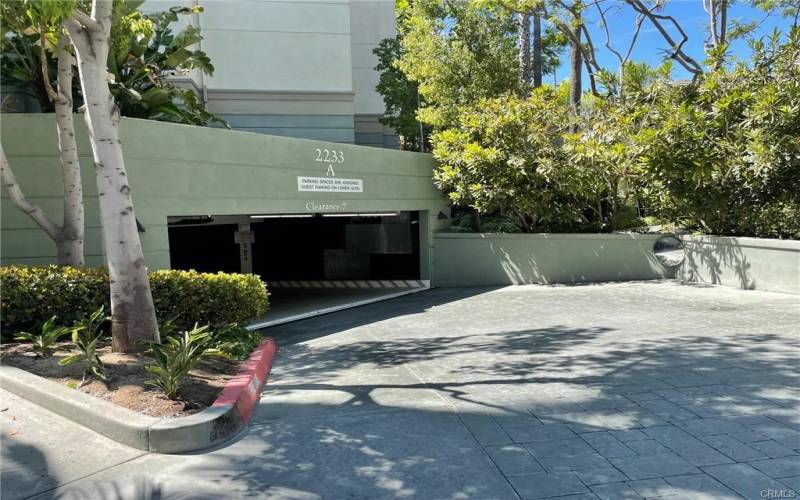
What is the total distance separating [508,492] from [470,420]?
1258mm

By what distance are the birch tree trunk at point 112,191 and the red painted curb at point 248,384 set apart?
1141 mm

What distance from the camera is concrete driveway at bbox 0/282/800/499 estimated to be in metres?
3.69

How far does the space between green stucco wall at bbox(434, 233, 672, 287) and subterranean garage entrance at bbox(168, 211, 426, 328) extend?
1128mm

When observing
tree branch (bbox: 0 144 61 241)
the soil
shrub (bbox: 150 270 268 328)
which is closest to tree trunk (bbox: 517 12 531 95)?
shrub (bbox: 150 270 268 328)

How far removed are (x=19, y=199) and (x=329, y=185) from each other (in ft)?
21.5

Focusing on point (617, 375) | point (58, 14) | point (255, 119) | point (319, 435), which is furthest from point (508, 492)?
point (255, 119)

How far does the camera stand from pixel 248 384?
5637mm

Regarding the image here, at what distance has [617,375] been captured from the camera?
19.5 feet

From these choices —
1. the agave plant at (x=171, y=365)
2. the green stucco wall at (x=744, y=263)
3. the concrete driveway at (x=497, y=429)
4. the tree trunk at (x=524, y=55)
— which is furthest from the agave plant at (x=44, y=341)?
the tree trunk at (x=524, y=55)

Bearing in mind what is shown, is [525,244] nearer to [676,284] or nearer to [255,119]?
[676,284]

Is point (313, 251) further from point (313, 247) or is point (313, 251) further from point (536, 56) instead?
point (536, 56)

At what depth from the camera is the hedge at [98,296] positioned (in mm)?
6844

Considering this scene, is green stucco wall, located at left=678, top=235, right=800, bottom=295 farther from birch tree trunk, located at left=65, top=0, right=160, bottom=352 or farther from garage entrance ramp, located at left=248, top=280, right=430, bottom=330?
birch tree trunk, located at left=65, top=0, right=160, bottom=352

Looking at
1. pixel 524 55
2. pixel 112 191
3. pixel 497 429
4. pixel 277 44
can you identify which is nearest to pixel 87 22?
pixel 112 191
